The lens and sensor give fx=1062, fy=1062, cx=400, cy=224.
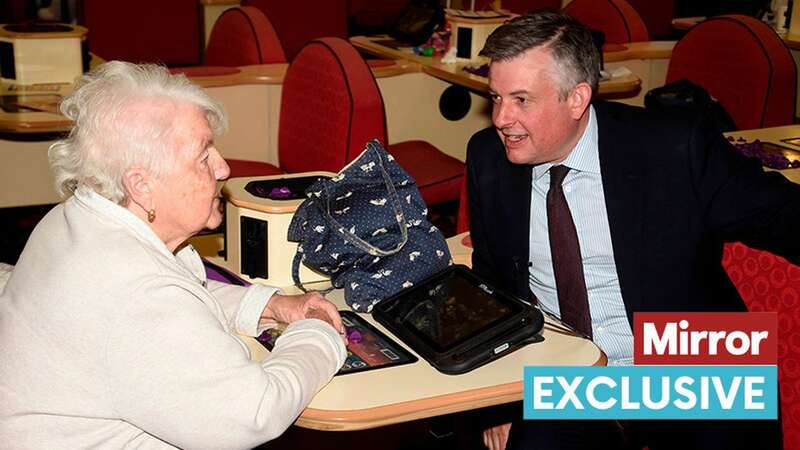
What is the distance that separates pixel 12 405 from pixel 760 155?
90.0 inches

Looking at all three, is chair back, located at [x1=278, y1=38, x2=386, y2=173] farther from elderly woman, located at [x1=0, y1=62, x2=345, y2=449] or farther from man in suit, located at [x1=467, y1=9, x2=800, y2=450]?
elderly woman, located at [x1=0, y1=62, x2=345, y2=449]

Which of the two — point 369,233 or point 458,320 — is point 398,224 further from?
point 458,320

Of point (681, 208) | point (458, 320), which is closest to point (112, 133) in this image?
point (458, 320)

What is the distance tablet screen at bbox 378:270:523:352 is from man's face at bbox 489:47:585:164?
321 mm

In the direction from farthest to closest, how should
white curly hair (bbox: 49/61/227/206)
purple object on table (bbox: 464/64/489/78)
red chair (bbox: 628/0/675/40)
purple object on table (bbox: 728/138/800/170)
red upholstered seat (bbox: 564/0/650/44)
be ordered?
1. red chair (bbox: 628/0/675/40)
2. red upholstered seat (bbox: 564/0/650/44)
3. purple object on table (bbox: 464/64/489/78)
4. purple object on table (bbox: 728/138/800/170)
5. white curly hair (bbox: 49/61/227/206)

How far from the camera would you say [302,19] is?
638 cm

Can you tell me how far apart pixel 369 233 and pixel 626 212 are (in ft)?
1.79

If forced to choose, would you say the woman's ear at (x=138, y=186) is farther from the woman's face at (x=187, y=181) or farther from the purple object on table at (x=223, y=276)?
the purple object on table at (x=223, y=276)

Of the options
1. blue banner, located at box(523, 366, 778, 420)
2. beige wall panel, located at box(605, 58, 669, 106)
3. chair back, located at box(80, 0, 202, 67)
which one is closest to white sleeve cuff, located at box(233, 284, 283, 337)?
blue banner, located at box(523, 366, 778, 420)

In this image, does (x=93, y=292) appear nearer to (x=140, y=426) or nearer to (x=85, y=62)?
(x=140, y=426)

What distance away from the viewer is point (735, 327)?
7.45 feet

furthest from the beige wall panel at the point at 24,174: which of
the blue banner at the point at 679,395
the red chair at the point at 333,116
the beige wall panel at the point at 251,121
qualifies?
the blue banner at the point at 679,395

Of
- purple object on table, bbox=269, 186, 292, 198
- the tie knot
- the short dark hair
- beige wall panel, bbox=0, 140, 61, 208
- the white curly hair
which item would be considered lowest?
beige wall panel, bbox=0, 140, 61, 208

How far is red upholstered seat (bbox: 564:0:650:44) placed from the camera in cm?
529
